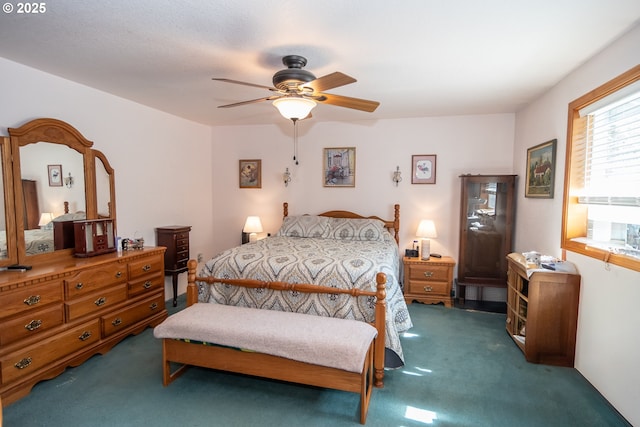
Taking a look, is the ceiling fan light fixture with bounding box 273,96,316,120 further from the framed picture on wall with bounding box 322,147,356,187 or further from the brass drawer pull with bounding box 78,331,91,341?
the brass drawer pull with bounding box 78,331,91,341

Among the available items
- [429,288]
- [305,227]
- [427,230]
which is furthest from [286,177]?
[429,288]

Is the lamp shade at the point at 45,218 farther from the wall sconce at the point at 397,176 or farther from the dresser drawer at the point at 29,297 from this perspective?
the wall sconce at the point at 397,176

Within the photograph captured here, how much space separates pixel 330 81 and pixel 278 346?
1.72 m

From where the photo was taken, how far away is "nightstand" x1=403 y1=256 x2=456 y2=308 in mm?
3957

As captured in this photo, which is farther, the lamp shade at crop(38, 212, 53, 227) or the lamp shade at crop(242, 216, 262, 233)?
the lamp shade at crop(242, 216, 262, 233)

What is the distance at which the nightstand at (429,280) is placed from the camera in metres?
3.96

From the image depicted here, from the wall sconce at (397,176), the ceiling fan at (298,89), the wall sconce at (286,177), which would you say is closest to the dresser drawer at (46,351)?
the ceiling fan at (298,89)

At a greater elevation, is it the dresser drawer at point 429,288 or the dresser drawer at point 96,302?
the dresser drawer at point 96,302

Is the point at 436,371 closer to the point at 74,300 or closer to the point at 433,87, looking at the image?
the point at 433,87

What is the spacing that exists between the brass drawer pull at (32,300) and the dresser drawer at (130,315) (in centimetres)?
57

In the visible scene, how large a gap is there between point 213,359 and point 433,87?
3016 millimetres

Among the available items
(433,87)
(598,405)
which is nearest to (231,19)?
(433,87)

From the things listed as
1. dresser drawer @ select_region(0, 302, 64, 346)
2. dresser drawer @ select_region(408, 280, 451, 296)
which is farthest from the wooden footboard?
dresser drawer @ select_region(408, 280, 451, 296)

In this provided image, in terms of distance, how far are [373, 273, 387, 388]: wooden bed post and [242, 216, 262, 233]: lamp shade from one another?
2674mm
